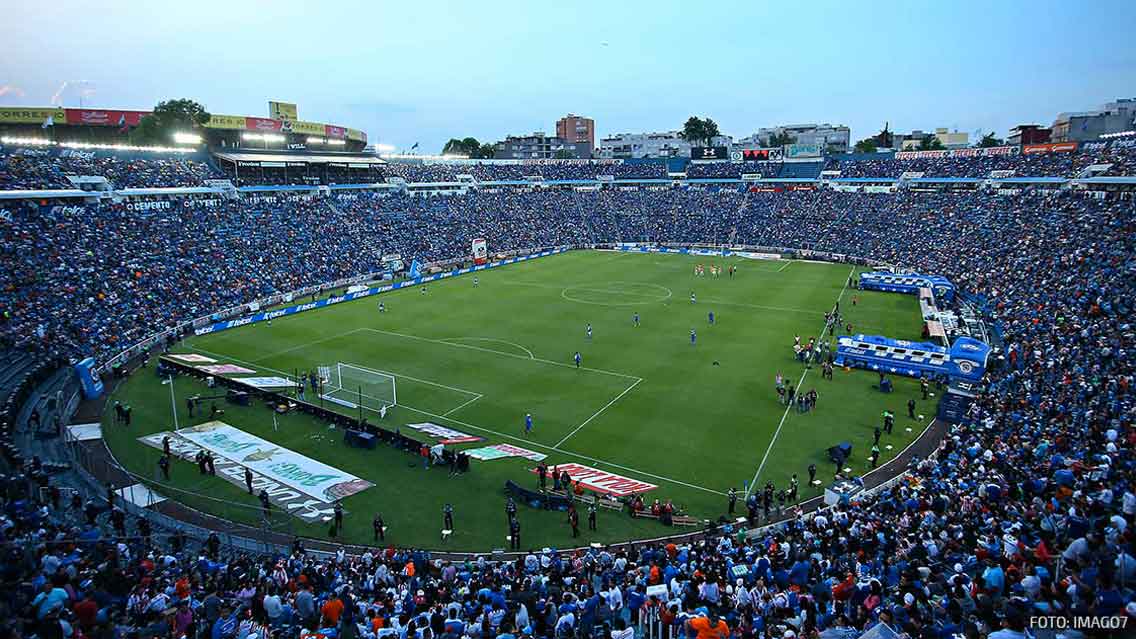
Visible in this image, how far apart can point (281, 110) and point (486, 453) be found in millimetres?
87231

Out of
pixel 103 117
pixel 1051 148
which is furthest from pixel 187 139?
pixel 1051 148

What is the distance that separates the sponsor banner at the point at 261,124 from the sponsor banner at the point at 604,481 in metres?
73.1

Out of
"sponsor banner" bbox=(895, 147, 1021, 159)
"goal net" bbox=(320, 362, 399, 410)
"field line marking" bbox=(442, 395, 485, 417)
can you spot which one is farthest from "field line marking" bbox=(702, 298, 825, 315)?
"sponsor banner" bbox=(895, 147, 1021, 159)

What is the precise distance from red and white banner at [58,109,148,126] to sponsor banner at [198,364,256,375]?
5830 centimetres

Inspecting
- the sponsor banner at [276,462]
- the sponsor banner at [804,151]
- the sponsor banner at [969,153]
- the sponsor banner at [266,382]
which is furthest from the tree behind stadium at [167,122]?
the sponsor banner at [969,153]

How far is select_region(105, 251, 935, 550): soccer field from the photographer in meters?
24.1

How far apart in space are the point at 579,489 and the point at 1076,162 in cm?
7437

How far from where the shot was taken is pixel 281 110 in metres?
95.6

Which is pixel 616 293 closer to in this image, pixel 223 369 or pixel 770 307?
pixel 770 307

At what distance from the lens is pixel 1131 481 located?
46.4 feet

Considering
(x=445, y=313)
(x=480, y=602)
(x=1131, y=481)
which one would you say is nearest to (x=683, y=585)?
(x=480, y=602)

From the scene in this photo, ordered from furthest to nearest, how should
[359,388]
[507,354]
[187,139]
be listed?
[187,139] → [507,354] → [359,388]

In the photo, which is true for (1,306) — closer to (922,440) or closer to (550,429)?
(550,429)

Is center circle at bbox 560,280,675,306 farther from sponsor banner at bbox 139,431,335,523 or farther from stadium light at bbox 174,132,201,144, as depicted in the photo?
stadium light at bbox 174,132,201,144
